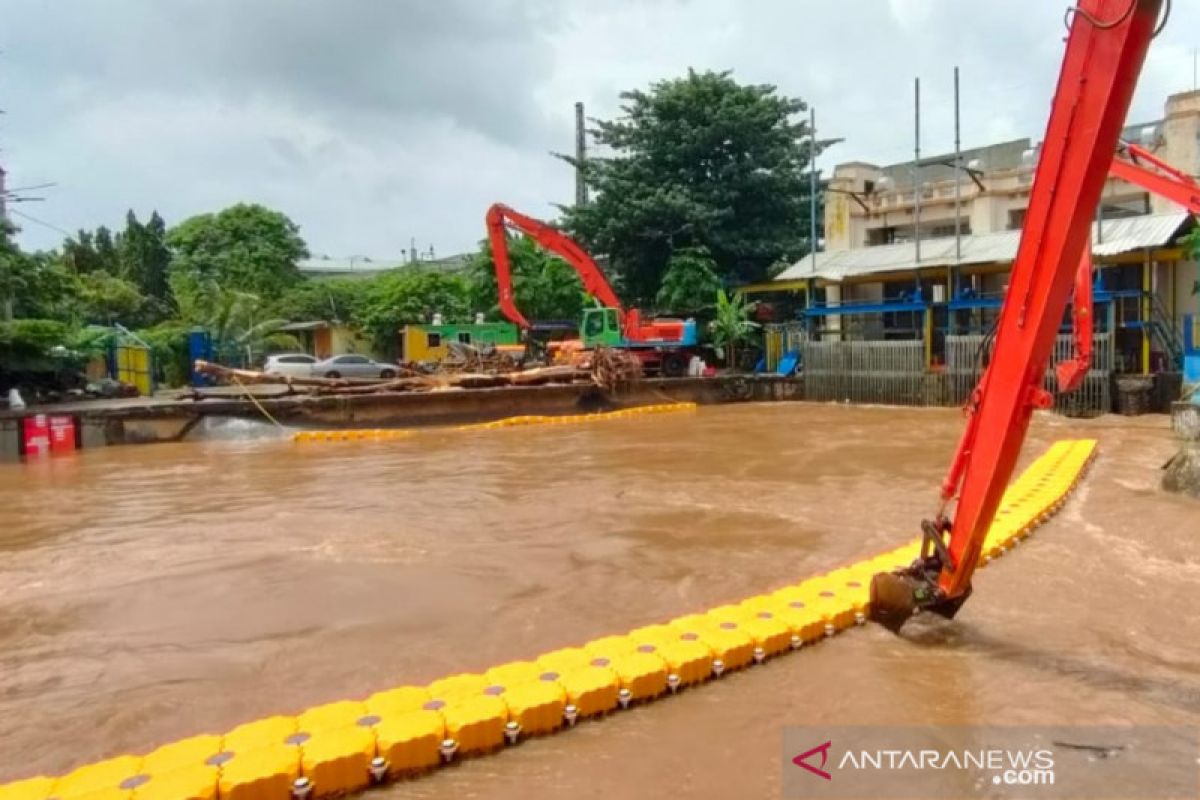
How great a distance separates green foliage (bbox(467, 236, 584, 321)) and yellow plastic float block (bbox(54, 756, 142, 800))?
112 ft

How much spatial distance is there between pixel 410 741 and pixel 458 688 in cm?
62

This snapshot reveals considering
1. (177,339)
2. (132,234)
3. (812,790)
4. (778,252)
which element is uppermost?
(132,234)

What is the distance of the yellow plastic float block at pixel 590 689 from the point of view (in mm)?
4812

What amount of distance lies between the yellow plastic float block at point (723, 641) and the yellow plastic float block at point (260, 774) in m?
2.49

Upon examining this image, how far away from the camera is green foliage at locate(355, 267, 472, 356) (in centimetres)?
4166

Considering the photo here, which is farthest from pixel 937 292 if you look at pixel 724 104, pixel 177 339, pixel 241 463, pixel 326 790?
pixel 326 790

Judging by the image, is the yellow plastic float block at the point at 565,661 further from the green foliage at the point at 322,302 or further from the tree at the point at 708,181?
the green foliage at the point at 322,302

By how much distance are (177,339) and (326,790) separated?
3286 centimetres

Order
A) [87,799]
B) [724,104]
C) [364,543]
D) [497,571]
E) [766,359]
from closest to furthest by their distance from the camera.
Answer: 1. [87,799]
2. [497,571]
3. [364,543]
4. [766,359]
5. [724,104]

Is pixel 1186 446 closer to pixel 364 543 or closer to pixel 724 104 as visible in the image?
pixel 364 543

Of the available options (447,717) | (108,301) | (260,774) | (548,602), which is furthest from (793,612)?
(108,301)

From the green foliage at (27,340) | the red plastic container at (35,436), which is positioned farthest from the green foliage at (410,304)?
the red plastic container at (35,436)

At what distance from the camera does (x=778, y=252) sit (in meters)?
35.2

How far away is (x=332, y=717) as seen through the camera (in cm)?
444
